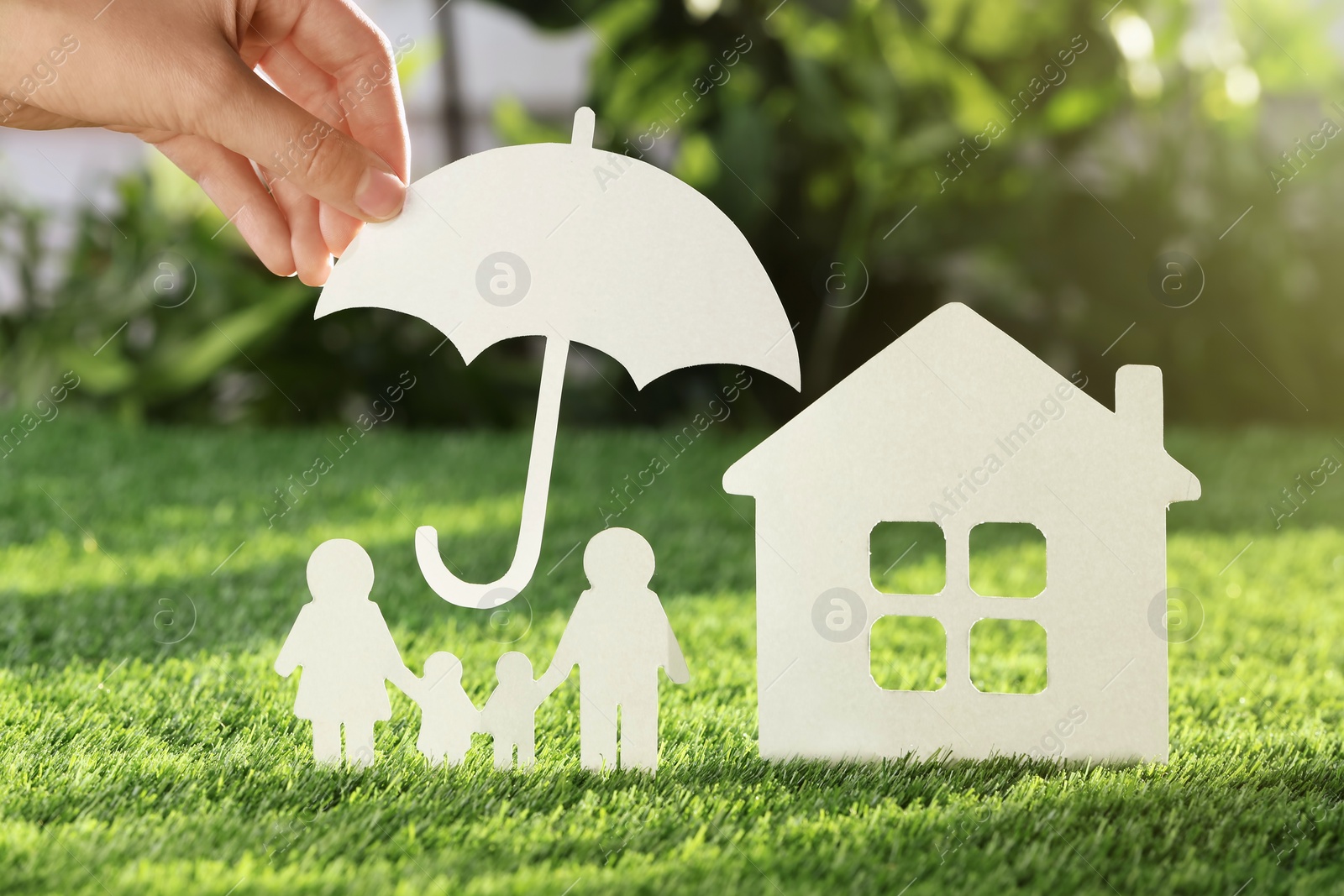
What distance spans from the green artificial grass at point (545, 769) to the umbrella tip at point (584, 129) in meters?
0.88

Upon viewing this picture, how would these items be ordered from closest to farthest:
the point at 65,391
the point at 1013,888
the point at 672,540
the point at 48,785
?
1. the point at 1013,888
2. the point at 48,785
3. the point at 672,540
4. the point at 65,391

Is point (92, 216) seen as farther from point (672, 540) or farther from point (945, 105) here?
point (945, 105)

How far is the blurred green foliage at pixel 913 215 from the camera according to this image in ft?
14.6

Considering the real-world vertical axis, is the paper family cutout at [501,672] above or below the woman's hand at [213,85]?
below

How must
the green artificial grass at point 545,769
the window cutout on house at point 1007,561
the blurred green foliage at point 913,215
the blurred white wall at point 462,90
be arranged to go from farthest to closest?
the blurred white wall at point 462,90
the blurred green foliage at point 913,215
the window cutout on house at point 1007,561
the green artificial grass at point 545,769

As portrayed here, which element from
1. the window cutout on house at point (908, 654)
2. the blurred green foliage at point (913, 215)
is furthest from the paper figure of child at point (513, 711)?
the blurred green foliage at point (913, 215)

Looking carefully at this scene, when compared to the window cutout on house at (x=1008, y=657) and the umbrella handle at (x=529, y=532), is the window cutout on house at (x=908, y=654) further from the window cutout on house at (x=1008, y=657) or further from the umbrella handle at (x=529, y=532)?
the umbrella handle at (x=529, y=532)

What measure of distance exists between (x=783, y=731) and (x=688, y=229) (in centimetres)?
73

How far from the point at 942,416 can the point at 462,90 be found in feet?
18.5

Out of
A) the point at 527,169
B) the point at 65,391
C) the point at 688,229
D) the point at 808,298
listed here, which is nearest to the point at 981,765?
the point at 688,229

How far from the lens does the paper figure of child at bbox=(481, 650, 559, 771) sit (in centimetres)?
142

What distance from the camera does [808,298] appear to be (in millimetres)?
4816

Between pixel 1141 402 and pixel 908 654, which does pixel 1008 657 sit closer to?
pixel 908 654

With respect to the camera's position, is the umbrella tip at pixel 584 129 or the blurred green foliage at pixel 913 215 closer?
the umbrella tip at pixel 584 129
